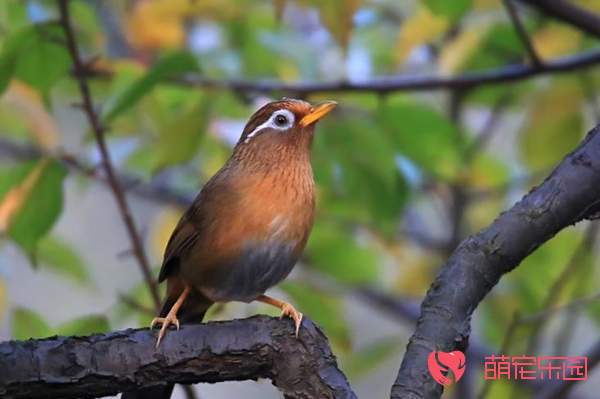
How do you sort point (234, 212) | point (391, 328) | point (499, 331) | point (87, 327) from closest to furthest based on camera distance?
point (234, 212)
point (87, 327)
point (499, 331)
point (391, 328)

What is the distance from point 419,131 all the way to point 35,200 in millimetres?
1353

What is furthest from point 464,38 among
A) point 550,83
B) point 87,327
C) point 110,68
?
point 87,327

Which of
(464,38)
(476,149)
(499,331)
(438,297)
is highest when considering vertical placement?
(476,149)

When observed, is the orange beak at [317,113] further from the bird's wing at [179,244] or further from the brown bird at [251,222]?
the bird's wing at [179,244]

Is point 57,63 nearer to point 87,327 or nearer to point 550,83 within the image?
point 87,327

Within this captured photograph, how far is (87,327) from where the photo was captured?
3.13 m

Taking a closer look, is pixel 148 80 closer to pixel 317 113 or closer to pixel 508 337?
pixel 317 113

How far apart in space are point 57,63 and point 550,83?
2028 millimetres

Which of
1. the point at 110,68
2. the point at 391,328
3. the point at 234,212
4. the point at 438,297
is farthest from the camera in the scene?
the point at 391,328

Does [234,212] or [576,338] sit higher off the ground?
[576,338]

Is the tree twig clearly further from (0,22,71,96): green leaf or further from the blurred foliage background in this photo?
(0,22,71,96): green leaf

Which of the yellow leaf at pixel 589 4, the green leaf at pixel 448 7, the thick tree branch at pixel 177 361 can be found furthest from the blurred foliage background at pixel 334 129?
the thick tree branch at pixel 177 361

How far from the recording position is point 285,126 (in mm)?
3137

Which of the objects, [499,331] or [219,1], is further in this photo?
[499,331]
